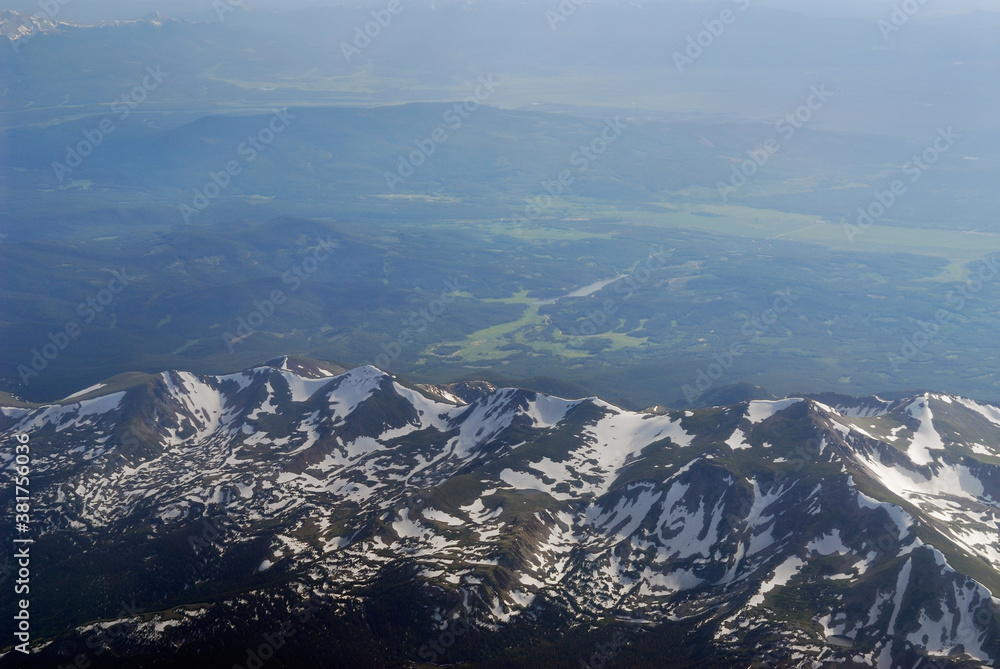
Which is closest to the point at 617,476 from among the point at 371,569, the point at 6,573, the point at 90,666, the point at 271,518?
the point at 371,569

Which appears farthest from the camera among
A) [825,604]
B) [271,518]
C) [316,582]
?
[271,518]

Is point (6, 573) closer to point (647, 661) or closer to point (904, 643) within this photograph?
point (647, 661)

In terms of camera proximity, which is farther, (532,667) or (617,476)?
(617,476)

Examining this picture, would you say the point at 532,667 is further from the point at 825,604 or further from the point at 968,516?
the point at 968,516

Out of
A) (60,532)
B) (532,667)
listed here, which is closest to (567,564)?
(532,667)

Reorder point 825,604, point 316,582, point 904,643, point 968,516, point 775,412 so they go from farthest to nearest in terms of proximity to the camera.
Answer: point 775,412 → point 968,516 → point 316,582 → point 825,604 → point 904,643

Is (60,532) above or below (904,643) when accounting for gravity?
below
